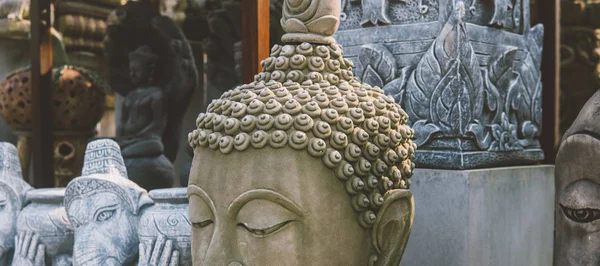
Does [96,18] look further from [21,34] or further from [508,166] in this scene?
[508,166]

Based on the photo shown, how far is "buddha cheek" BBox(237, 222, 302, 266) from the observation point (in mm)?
2566

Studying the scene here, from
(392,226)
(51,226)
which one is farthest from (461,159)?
(51,226)

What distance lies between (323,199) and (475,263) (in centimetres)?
131

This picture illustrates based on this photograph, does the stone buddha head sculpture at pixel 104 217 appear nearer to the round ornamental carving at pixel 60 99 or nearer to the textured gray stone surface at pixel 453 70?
the textured gray stone surface at pixel 453 70

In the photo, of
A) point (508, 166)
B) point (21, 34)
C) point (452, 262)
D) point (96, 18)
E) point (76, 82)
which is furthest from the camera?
point (96, 18)

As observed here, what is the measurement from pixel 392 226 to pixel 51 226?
1.85 meters

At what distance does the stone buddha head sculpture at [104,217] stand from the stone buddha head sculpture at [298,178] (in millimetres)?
865

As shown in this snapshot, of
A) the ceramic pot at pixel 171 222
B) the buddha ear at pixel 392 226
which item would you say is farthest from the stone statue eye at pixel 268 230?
the ceramic pot at pixel 171 222

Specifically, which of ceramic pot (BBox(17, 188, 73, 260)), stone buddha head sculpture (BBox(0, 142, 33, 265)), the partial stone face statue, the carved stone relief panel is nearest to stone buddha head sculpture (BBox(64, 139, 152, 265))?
ceramic pot (BBox(17, 188, 73, 260))

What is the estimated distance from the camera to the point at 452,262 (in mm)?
3584

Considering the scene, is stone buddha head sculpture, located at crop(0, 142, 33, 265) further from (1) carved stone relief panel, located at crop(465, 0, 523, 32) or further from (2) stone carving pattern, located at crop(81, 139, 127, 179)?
(1) carved stone relief panel, located at crop(465, 0, 523, 32)

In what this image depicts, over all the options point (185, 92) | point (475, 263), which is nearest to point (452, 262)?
point (475, 263)

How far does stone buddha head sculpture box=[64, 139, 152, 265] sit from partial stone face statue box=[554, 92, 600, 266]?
6.34 ft

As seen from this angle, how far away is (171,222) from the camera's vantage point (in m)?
3.44
